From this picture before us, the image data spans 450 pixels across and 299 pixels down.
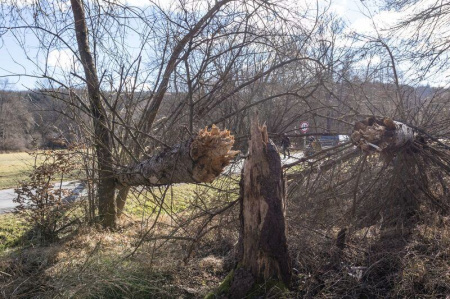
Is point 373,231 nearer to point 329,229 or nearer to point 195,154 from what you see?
point 329,229

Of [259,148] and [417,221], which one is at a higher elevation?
[259,148]

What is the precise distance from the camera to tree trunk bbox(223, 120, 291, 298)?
3.78 meters

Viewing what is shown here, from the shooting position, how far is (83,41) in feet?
20.8

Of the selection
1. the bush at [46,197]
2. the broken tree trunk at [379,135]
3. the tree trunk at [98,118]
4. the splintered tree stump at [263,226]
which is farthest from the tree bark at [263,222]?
the bush at [46,197]

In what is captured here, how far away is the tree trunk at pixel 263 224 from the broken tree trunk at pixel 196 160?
31cm

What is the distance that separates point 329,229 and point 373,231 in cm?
60

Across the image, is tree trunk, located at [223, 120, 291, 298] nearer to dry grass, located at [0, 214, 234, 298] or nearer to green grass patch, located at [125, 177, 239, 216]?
dry grass, located at [0, 214, 234, 298]

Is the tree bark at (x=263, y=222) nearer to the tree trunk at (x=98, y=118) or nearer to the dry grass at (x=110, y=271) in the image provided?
the dry grass at (x=110, y=271)

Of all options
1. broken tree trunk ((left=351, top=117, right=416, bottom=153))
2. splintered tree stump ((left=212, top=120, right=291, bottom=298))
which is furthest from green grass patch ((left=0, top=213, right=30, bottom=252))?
broken tree trunk ((left=351, top=117, right=416, bottom=153))

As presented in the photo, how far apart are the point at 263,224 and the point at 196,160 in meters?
0.87

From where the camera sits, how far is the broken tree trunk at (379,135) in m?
4.14

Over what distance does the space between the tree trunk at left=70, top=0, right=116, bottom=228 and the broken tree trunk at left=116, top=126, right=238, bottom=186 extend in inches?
58.7

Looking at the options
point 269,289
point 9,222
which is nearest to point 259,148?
point 269,289

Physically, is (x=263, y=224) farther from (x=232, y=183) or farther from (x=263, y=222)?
(x=232, y=183)
